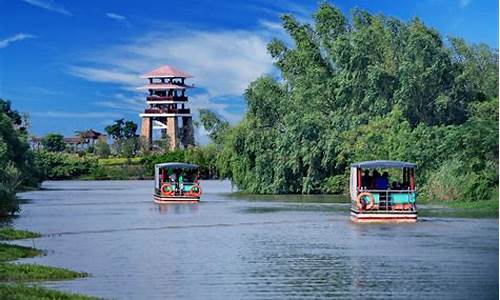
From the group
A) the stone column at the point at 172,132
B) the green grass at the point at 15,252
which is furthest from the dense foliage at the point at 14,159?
the stone column at the point at 172,132

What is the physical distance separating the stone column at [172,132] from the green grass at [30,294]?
91.4 metres

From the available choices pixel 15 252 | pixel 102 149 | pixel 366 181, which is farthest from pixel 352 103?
pixel 102 149

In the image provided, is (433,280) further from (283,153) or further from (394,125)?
(283,153)

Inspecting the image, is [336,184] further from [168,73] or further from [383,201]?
[168,73]

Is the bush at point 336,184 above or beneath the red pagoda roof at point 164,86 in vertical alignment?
beneath

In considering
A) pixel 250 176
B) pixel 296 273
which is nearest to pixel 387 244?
pixel 296 273

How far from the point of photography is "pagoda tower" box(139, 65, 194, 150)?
107 meters

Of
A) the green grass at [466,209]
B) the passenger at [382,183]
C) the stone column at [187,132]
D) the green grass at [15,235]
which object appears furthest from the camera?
the stone column at [187,132]

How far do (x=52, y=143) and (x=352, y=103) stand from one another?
6713cm

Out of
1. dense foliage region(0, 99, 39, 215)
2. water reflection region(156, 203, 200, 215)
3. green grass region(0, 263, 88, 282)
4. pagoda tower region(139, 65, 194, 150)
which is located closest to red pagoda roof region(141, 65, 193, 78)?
pagoda tower region(139, 65, 194, 150)

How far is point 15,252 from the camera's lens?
19.8 metres

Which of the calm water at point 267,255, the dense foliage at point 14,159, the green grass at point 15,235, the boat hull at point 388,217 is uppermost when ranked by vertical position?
the dense foliage at point 14,159

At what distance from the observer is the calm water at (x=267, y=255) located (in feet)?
51.7

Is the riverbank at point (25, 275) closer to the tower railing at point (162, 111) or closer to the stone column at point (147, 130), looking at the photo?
the tower railing at point (162, 111)
